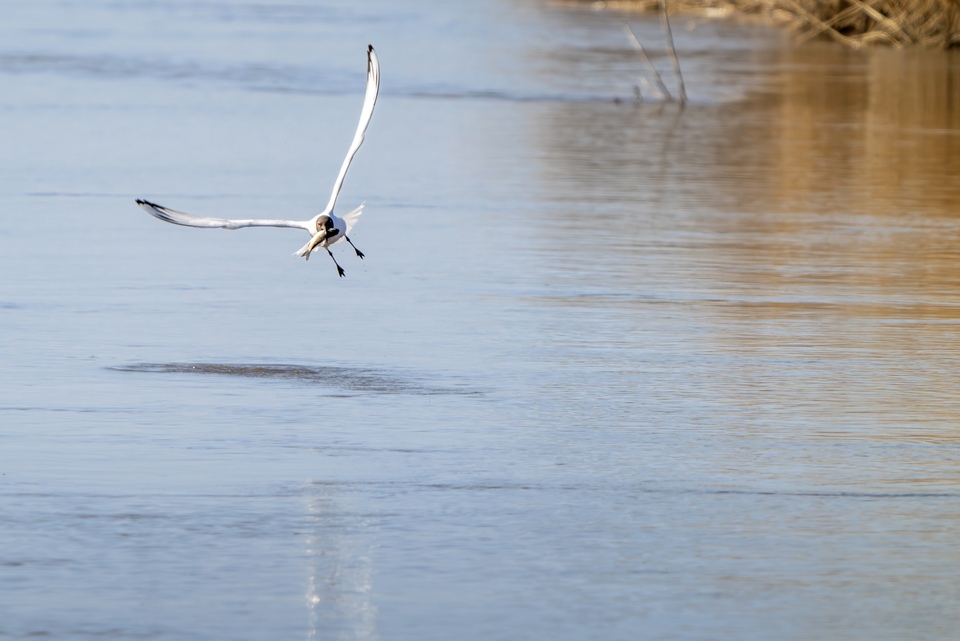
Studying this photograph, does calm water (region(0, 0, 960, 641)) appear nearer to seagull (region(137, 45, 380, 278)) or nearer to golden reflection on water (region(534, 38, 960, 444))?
golden reflection on water (region(534, 38, 960, 444))

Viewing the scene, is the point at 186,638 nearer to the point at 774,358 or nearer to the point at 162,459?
the point at 162,459

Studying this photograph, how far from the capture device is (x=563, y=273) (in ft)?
33.4

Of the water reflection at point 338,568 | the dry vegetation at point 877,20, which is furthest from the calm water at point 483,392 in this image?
the dry vegetation at point 877,20

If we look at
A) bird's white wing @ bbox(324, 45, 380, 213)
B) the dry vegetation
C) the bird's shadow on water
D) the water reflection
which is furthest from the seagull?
the dry vegetation

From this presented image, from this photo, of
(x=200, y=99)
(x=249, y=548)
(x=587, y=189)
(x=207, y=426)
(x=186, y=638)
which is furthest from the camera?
(x=200, y=99)

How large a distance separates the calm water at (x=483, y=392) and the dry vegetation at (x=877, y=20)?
54.8 feet

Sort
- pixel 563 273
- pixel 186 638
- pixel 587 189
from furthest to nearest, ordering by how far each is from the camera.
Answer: pixel 587 189
pixel 563 273
pixel 186 638

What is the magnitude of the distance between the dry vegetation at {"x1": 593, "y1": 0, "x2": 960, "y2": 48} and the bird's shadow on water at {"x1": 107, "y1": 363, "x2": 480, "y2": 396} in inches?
1032

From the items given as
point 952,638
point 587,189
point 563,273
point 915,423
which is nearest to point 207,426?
point 915,423

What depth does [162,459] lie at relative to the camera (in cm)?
625

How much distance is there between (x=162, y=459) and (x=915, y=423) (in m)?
2.74

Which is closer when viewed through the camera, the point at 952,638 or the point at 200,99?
the point at 952,638

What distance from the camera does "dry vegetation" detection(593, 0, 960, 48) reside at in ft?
108

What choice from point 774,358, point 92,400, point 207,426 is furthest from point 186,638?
point 774,358
